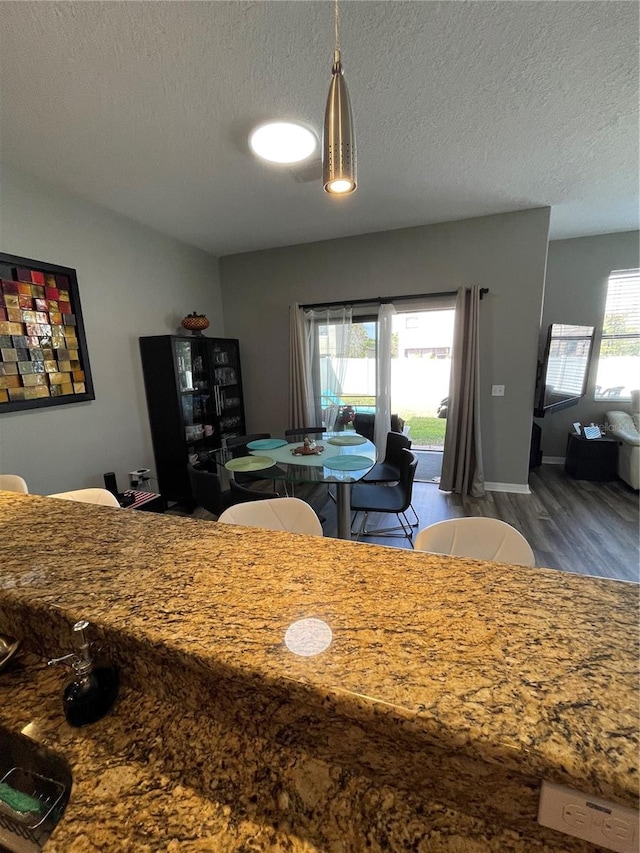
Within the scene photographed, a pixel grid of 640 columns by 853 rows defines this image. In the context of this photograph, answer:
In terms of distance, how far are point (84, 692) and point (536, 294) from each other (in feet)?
13.7

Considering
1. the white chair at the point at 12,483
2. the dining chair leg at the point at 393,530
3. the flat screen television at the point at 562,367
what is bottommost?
the dining chair leg at the point at 393,530

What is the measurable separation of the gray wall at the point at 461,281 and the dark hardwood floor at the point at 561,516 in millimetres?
439

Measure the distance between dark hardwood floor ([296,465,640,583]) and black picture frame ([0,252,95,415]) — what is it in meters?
2.34

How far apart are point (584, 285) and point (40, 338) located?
582 cm

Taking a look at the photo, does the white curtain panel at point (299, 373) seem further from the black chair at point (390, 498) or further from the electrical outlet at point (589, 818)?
the electrical outlet at point (589, 818)

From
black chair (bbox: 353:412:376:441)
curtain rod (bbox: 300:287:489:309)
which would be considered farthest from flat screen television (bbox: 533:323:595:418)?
black chair (bbox: 353:412:376:441)

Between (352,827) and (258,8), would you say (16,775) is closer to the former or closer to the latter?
(352,827)

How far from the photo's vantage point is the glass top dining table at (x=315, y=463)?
2270 millimetres

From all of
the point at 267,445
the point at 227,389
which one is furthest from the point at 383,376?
the point at 227,389

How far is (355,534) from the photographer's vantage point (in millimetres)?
2898

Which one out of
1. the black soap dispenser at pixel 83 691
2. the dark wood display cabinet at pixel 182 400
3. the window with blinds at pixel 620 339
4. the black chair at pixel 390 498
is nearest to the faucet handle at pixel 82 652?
the black soap dispenser at pixel 83 691

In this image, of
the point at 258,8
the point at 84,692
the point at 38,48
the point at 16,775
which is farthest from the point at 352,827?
the point at 38,48

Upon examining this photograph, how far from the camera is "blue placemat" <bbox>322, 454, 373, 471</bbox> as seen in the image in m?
2.32

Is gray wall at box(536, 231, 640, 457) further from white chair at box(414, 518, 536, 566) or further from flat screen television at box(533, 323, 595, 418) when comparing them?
white chair at box(414, 518, 536, 566)
